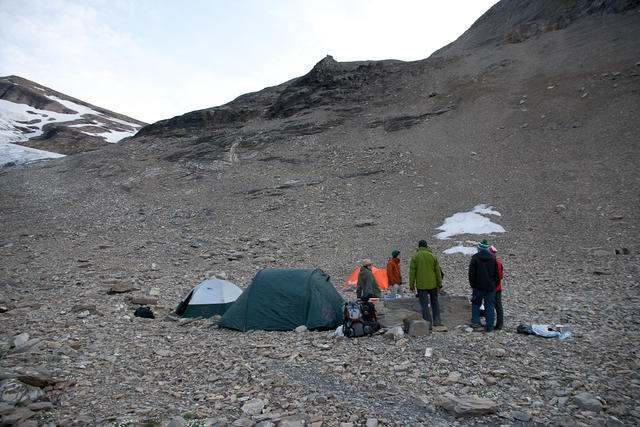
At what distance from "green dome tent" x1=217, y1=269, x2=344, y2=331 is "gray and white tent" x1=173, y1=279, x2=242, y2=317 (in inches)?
74.5

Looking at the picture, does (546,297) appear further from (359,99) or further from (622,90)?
(359,99)

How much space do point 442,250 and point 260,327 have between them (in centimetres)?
996

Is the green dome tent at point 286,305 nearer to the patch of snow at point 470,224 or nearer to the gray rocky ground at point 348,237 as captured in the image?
the gray rocky ground at point 348,237

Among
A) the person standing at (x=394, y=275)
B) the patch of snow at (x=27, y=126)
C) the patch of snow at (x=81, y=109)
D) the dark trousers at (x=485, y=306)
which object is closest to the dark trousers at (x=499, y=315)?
the dark trousers at (x=485, y=306)

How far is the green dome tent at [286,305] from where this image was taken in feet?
30.2

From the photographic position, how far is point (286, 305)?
947 cm

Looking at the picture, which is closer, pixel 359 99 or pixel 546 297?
pixel 546 297

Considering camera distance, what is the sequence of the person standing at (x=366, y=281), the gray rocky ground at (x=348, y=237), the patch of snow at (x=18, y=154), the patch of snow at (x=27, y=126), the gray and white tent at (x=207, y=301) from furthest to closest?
the patch of snow at (x=27, y=126)
the patch of snow at (x=18, y=154)
the gray and white tent at (x=207, y=301)
the person standing at (x=366, y=281)
the gray rocky ground at (x=348, y=237)

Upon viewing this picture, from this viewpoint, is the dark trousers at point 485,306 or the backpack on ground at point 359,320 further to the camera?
the backpack on ground at point 359,320

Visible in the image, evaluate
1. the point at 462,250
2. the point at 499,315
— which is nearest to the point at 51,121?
the point at 462,250

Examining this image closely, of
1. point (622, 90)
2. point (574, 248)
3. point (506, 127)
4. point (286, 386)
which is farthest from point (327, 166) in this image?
point (286, 386)

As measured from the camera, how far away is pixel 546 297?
10.1 m

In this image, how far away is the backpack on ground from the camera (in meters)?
7.93

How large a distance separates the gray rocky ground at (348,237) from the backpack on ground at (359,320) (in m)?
0.26
